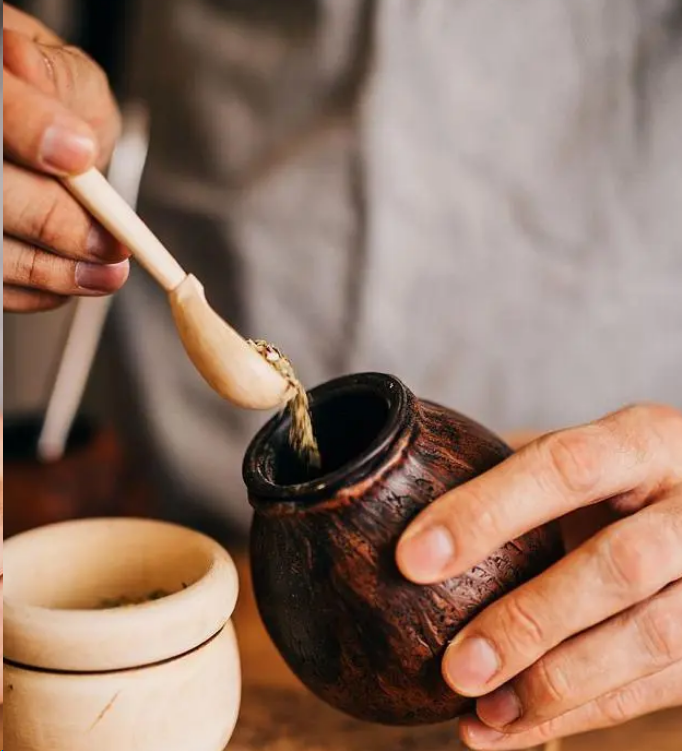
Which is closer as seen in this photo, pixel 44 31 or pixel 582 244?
pixel 44 31

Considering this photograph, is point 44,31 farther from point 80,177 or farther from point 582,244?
point 582,244

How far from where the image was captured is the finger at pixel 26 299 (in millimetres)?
660

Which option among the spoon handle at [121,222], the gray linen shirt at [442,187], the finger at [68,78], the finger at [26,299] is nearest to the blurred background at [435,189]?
the gray linen shirt at [442,187]

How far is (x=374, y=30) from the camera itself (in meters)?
0.93

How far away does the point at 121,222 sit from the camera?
535 mm

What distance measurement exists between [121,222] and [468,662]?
309mm

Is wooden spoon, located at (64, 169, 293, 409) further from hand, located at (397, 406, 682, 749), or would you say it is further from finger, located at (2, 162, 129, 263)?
hand, located at (397, 406, 682, 749)

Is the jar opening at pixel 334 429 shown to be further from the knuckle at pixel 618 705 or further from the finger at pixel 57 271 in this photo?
the knuckle at pixel 618 705


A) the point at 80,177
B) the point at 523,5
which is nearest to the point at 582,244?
the point at 523,5

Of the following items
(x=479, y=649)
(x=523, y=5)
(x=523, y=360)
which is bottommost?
(x=523, y=360)

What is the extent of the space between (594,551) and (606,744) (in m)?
0.19

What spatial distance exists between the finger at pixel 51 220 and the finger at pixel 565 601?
304 mm

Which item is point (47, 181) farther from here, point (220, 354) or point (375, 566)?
point (375, 566)

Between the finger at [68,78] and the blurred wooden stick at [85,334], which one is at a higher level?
the finger at [68,78]
